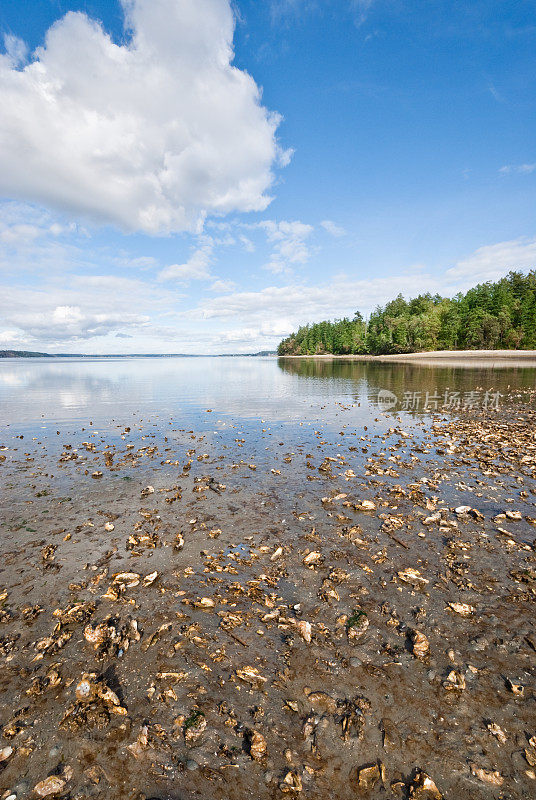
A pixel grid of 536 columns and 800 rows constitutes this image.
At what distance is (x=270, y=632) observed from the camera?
629cm

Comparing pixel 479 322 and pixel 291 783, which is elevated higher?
pixel 479 322

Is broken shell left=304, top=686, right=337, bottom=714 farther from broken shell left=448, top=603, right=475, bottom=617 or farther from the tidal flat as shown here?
broken shell left=448, top=603, right=475, bottom=617

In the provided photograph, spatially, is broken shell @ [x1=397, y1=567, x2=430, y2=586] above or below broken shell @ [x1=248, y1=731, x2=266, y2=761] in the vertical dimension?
below

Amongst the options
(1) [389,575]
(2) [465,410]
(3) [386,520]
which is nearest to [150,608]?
(1) [389,575]

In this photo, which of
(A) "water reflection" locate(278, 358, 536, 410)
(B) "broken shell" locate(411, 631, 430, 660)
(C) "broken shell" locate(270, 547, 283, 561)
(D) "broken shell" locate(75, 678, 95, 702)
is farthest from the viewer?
(A) "water reflection" locate(278, 358, 536, 410)

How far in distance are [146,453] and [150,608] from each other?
38.1 feet

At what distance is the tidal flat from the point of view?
4.17m

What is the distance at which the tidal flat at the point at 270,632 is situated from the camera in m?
4.17

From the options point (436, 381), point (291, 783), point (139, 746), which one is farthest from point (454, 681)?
point (436, 381)

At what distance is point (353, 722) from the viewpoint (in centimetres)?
466

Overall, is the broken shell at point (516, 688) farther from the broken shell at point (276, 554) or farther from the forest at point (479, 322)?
the forest at point (479, 322)

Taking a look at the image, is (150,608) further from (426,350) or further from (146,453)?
(426,350)

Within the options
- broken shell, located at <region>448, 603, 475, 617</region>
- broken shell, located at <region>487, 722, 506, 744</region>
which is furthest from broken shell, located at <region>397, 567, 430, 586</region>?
broken shell, located at <region>487, 722, 506, 744</region>

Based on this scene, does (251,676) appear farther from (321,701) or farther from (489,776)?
(489,776)
